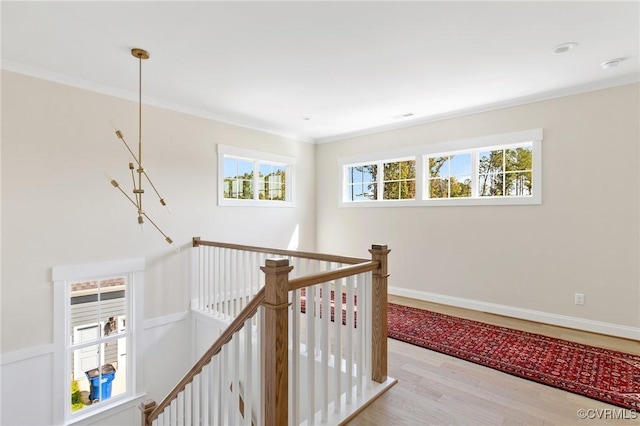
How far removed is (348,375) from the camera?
2.16 meters

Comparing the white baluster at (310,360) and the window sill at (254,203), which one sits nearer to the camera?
the white baluster at (310,360)

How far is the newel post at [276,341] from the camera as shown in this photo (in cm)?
159

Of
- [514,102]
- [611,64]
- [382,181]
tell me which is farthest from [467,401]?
→ [382,181]

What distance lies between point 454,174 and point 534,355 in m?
2.49

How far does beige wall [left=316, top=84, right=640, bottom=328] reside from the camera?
10.8ft

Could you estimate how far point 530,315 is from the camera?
3793mm

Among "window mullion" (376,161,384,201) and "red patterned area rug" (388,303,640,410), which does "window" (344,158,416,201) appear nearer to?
"window mullion" (376,161,384,201)

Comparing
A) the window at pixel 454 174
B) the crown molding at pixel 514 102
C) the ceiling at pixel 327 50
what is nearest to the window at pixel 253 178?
the ceiling at pixel 327 50

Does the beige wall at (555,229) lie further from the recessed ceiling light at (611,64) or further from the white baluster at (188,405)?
the white baluster at (188,405)

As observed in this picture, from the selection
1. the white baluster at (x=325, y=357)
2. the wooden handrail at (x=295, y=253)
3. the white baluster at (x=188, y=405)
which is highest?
the wooden handrail at (x=295, y=253)

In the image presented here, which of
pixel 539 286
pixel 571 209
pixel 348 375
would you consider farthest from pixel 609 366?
pixel 348 375

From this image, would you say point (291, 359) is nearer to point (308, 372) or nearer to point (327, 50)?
point (308, 372)

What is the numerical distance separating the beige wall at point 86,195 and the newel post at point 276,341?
2875mm

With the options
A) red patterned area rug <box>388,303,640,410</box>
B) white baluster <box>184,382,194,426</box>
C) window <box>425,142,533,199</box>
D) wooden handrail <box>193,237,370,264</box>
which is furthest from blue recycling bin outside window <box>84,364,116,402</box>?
window <box>425,142,533,199</box>
